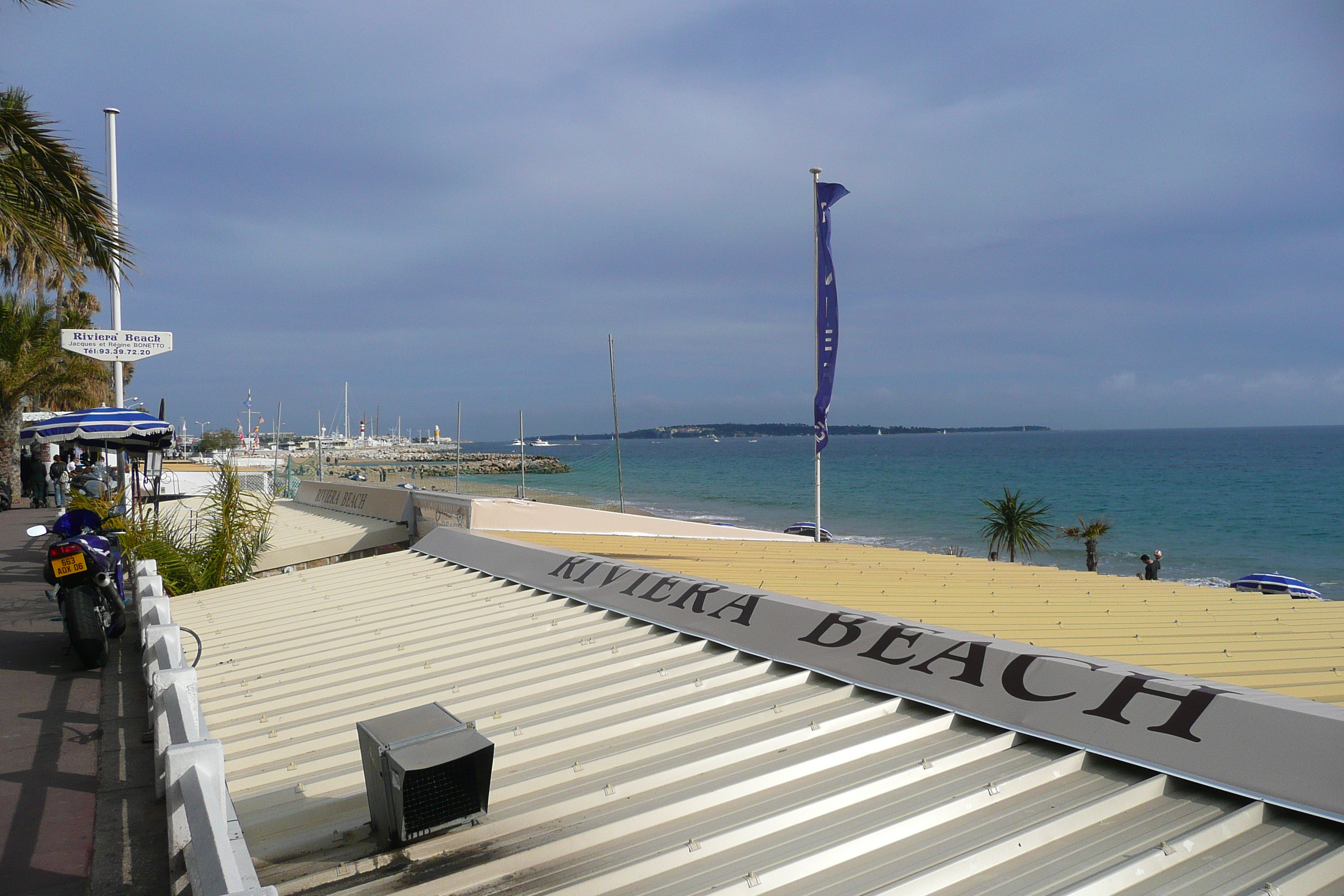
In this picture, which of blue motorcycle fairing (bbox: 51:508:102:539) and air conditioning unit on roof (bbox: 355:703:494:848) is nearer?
air conditioning unit on roof (bbox: 355:703:494:848)

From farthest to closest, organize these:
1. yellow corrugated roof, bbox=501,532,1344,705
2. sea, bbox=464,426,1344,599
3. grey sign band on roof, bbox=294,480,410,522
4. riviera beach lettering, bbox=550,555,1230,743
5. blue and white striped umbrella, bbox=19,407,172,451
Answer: sea, bbox=464,426,1344,599
grey sign band on roof, bbox=294,480,410,522
blue and white striped umbrella, bbox=19,407,172,451
yellow corrugated roof, bbox=501,532,1344,705
riviera beach lettering, bbox=550,555,1230,743

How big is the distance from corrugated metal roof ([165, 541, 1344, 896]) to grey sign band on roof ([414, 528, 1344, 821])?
0.34ft

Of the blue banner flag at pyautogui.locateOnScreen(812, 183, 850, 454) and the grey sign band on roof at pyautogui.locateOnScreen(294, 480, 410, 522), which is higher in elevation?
the blue banner flag at pyautogui.locateOnScreen(812, 183, 850, 454)

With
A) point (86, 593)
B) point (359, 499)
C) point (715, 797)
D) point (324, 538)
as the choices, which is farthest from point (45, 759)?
point (359, 499)

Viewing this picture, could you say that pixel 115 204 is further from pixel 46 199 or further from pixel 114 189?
pixel 46 199

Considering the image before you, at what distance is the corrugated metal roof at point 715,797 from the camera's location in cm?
289

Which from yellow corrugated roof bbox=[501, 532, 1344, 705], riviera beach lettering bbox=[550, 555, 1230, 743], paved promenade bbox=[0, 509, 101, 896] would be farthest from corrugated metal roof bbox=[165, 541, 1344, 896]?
yellow corrugated roof bbox=[501, 532, 1344, 705]

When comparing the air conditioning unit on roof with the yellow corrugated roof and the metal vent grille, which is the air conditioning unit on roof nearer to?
the metal vent grille

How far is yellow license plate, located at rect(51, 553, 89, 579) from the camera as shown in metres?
7.78

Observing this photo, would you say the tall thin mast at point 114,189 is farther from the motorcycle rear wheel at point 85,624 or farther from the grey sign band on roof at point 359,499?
the motorcycle rear wheel at point 85,624

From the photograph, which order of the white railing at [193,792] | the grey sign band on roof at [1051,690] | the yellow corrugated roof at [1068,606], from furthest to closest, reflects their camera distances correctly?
the yellow corrugated roof at [1068,606] < the grey sign band on roof at [1051,690] < the white railing at [193,792]

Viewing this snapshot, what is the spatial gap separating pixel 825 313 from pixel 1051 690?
8126 millimetres

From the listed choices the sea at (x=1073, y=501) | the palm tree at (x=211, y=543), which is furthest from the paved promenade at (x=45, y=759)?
the sea at (x=1073, y=501)

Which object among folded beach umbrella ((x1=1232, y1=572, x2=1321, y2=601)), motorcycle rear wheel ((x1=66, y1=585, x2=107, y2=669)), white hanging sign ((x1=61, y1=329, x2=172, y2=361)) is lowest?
folded beach umbrella ((x1=1232, y1=572, x2=1321, y2=601))
